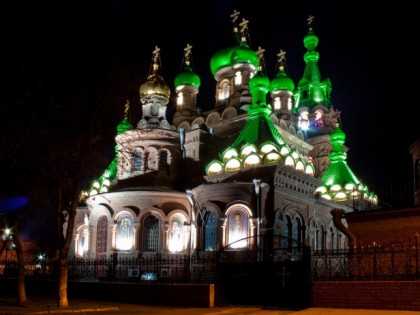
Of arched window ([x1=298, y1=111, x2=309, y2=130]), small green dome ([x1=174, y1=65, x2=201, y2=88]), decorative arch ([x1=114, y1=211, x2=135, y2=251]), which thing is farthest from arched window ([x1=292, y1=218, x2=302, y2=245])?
small green dome ([x1=174, y1=65, x2=201, y2=88])

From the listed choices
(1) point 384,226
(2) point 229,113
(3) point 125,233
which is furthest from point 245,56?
(1) point 384,226

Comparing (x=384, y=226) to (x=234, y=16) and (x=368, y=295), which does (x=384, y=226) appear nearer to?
(x=368, y=295)

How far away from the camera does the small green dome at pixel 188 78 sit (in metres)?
39.8

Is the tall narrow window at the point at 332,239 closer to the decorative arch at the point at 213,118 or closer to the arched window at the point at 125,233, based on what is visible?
the decorative arch at the point at 213,118

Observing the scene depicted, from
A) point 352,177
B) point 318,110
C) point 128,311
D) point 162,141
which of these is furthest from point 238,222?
point 318,110

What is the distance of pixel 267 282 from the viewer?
44.0 ft

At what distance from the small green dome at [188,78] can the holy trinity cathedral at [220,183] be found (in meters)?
1.79

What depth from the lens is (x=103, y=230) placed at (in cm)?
3019

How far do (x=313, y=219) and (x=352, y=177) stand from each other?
19.3 ft

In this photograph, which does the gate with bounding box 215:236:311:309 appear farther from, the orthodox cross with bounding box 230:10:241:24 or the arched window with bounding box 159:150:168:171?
the orthodox cross with bounding box 230:10:241:24

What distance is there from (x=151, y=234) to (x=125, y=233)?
149 centimetres

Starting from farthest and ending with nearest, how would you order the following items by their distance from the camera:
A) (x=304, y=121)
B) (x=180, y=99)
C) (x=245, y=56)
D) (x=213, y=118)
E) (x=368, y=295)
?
(x=304, y=121)
(x=180, y=99)
(x=213, y=118)
(x=245, y=56)
(x=368, y=295)

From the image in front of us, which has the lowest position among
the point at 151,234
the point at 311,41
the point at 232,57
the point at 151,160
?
the point at 151,234

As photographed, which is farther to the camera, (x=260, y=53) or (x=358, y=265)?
(x=260, y=53)
